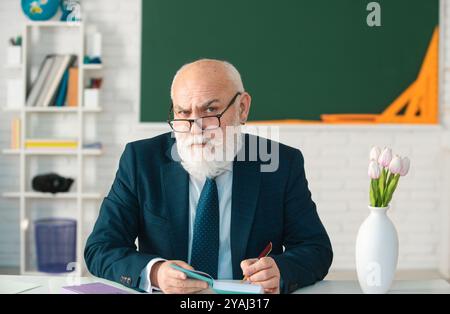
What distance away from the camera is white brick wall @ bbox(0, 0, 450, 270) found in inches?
163

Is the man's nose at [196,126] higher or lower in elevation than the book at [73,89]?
lower

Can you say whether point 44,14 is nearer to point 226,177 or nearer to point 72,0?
point 72,0

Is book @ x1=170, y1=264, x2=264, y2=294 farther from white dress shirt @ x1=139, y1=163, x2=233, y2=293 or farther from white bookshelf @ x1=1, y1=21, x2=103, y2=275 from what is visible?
white bookshelf @ x1=1, y1=21, x2=103, y2=275

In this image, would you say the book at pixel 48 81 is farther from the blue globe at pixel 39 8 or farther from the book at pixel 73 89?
the blue globe at pixel 39 8

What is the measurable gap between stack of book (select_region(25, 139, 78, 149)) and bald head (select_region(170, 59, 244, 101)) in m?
2.41

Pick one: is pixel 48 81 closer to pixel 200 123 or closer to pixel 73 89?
pixel 73 89

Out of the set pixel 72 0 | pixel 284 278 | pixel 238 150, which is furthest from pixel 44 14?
pixel 284 278

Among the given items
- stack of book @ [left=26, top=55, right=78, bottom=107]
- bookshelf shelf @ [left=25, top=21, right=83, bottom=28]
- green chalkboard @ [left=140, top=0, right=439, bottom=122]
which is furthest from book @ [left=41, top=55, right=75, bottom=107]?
green chalkboard @ [left=140, top=0, right=439, bottom=122]

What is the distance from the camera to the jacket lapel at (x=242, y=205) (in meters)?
1.74

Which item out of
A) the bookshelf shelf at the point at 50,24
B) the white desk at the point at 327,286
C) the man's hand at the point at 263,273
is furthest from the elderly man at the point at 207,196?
the bookshelf shelf at the point at 50,24

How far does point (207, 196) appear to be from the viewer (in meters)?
1.75

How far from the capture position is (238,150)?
1.91m

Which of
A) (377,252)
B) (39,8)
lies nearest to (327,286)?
(377,252)

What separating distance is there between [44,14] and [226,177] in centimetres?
271
